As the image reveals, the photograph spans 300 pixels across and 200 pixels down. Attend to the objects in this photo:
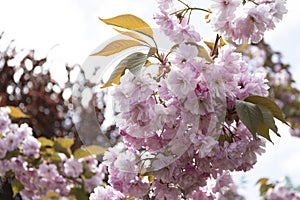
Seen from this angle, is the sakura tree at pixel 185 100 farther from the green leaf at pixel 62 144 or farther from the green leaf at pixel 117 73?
the green leaf at pixel 62 144

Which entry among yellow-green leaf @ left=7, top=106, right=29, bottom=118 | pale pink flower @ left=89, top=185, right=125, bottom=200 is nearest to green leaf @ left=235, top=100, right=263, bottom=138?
pale pink flower @ left=89, top=185, right=125, bottom=200

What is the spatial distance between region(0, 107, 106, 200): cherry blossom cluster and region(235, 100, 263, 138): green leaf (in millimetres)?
1790

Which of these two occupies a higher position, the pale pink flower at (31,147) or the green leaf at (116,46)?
the green leaf at (116,46)

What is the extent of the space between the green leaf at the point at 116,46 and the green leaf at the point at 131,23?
3 cm

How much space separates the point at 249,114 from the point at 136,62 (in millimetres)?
238

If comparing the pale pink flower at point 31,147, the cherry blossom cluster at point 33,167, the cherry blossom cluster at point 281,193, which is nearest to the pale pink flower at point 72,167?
the cherry blossom cluster at point 33,167

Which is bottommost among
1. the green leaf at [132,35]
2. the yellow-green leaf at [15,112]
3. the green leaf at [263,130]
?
the yellow-green leaf at [15,112]

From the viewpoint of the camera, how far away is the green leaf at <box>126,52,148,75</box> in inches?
38.5

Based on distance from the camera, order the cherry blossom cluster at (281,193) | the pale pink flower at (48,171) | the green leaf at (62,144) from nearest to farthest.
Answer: the green leaf at (62,144) → the pale pink flower at (48,171) → the cherry blossom cluster at (281,193)

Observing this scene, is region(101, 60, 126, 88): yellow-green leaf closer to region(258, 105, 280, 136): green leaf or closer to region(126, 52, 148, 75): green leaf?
region(126, 52, 148, 75): green leaf

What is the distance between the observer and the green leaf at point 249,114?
94cm

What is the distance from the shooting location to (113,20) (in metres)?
1.05

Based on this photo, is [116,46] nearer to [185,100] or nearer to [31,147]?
[185,100]

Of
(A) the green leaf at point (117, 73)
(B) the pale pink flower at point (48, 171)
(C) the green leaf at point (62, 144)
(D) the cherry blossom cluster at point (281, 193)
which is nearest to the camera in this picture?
(A) the green leaf at point (117, 73)
